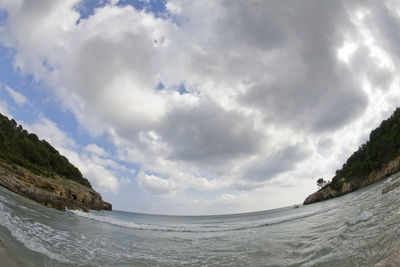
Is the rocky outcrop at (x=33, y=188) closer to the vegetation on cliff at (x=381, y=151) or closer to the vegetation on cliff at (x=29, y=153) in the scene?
the vegetation on cliff at (x=29, y=153)

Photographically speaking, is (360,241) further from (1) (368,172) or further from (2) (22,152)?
(1) (368,172)

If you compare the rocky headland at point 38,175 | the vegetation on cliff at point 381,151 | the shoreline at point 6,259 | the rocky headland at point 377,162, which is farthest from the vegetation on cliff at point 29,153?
the vegetation on cliff at point 381,151

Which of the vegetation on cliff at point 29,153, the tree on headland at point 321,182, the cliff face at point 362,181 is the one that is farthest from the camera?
the tree on headland at point 321,182

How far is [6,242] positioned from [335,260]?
1158 cm

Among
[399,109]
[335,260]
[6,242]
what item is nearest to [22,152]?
Result: [6,242]

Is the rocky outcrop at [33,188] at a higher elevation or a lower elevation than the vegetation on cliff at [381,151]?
lower

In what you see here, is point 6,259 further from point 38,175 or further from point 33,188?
point 38,175

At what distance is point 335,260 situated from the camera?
5629 millimetres

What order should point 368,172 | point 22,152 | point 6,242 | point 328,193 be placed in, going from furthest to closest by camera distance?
point 328,193 → point 368,172 → point 22,152 → point 6,242

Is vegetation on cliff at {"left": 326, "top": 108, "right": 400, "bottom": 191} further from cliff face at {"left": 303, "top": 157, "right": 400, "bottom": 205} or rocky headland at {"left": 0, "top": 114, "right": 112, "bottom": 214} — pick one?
rocky headland at {"left": 0, "top": 114, "right": 112, "bottom": 214}

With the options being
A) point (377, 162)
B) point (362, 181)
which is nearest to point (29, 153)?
point (377, 162)

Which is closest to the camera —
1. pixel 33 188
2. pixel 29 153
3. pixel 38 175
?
pixel 33 188

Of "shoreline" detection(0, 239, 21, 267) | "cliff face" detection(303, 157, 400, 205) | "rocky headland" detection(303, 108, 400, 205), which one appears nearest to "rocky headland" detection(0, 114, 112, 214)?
"shoreline" detection(0, 239, 21, 267)

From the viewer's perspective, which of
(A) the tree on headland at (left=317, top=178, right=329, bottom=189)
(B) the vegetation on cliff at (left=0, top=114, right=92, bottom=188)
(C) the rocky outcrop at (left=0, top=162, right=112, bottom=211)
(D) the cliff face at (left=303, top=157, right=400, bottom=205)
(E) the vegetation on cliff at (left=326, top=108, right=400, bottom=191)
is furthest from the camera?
(A) the tree on headland at (left=317, top=178, right=329, bottom=189)
